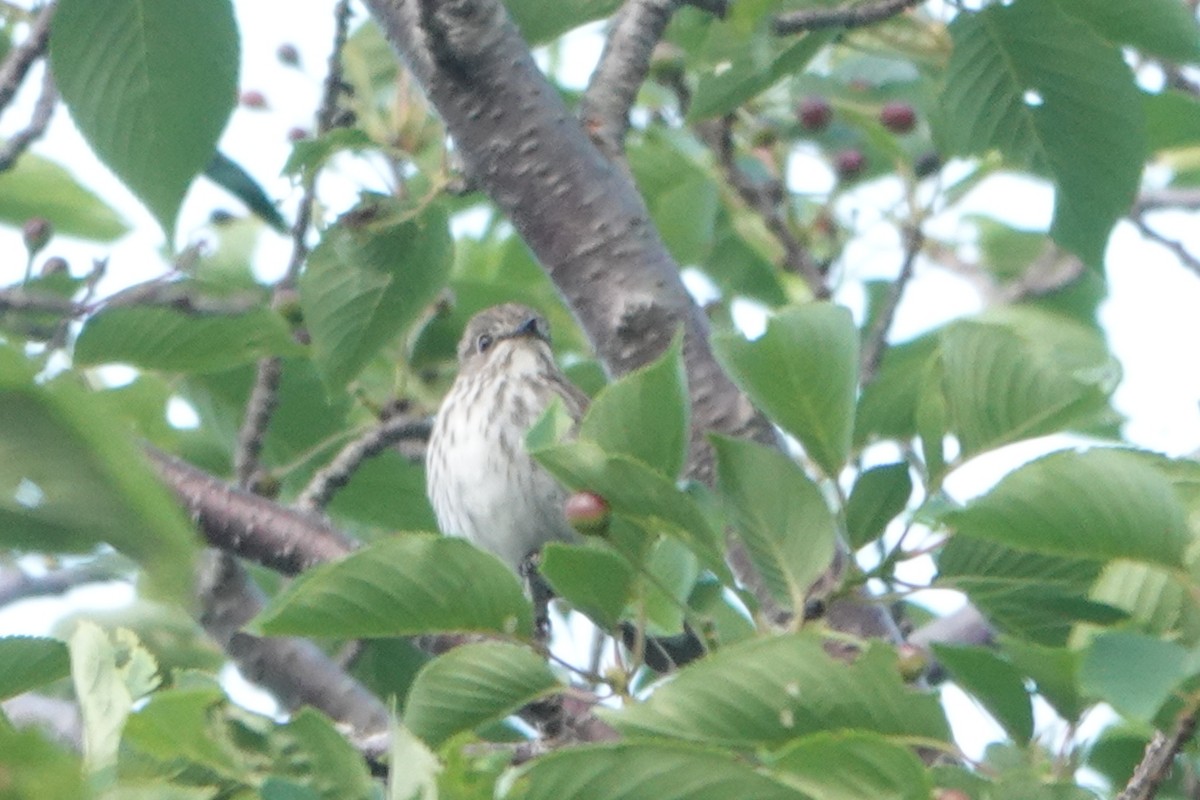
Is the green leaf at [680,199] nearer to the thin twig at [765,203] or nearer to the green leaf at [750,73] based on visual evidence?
the thin twig at [765,203]

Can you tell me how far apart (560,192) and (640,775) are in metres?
1.97

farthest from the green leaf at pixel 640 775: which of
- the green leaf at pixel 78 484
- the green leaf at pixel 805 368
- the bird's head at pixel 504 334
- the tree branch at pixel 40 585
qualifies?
the bird's head at pixel 504 334

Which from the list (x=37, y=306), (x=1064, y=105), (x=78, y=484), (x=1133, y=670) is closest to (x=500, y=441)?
(x=37, y=306)

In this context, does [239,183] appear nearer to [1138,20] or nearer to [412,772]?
[1138,20]

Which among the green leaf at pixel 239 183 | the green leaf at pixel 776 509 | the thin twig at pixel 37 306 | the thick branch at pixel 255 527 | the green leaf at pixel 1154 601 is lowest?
the green leaf at pixel 1154 601

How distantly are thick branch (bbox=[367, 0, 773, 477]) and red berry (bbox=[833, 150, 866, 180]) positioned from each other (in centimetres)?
216

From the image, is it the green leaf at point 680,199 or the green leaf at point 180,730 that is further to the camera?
the green leaf at point 680,199

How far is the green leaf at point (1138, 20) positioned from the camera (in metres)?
2.99

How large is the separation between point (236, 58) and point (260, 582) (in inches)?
105

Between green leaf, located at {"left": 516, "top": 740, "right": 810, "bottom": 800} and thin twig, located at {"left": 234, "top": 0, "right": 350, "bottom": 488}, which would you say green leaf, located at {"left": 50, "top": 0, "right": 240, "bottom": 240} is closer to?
thin twig, located at {"left": 234, "top": 0, "right": 350, "bottom": 488}

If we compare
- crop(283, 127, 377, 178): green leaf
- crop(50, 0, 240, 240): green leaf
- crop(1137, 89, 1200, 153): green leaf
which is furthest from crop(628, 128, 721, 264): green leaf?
crop(50, 0, 240, 240): green leaf

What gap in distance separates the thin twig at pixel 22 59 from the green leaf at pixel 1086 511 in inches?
104

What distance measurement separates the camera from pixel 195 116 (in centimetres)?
278

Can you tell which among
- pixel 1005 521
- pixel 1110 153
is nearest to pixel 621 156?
pixel 1110 153
